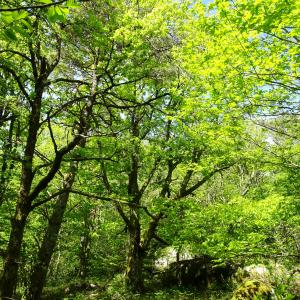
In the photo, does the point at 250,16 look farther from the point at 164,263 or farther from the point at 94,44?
the point at 164,263

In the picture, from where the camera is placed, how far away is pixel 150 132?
15.6 metres

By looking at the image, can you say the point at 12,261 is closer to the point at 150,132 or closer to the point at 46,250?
the point at 46,250

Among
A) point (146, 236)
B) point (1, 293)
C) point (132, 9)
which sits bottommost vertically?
point (1, 293)

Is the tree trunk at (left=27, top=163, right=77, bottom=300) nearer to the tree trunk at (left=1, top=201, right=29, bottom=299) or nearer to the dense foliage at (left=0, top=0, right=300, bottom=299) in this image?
the dense foliage at (left=0, top=0, right=300, bottom=299)

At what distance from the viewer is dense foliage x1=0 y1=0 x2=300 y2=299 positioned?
252 inches

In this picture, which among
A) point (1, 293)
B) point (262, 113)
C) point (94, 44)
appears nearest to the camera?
point (1, 293)

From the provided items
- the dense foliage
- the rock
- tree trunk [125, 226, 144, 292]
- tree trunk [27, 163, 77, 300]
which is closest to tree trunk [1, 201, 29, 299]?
the dense foliage

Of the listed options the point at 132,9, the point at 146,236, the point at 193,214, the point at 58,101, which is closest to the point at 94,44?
the point at 58,101

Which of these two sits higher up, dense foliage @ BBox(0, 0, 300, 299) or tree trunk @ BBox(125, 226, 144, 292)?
dense foliage @ BBox(0, 0, 300, 299)

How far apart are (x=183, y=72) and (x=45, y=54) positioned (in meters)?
7.84

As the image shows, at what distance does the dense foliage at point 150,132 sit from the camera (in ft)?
21.0

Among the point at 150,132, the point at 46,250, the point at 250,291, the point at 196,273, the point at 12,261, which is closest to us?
the point at 12,261

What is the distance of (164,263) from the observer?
70.7 ft

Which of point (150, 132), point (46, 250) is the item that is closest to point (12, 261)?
point (46, 250)
